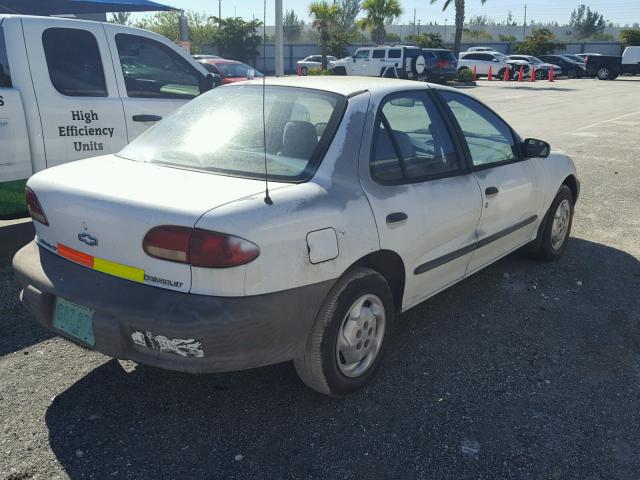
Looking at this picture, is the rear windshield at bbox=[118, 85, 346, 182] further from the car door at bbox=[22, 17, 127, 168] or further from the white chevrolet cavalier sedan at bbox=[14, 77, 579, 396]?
→ the car door at bbox=[22, 17, 127, 168]

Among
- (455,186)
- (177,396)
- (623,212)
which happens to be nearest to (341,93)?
(455,186)

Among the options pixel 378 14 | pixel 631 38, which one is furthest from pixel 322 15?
pixel 631 38

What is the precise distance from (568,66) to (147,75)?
41450mm

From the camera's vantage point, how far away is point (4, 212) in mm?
5078

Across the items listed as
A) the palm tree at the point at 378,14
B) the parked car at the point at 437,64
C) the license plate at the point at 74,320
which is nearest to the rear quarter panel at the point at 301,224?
the license plate at the point at 74,320

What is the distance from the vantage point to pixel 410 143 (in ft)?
11.6

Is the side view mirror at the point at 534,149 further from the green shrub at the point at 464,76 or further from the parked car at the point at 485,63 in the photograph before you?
the parked car at the point at 485,63

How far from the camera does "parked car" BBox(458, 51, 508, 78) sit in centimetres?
3831

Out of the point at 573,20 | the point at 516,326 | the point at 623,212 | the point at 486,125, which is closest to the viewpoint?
the point at 516,326

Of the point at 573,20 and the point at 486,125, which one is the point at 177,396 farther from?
the point at 573,20

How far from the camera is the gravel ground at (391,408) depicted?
8.61 feet

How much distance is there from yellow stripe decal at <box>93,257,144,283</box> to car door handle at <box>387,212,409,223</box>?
4.15 feet

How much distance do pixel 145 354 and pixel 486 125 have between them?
2995 mm

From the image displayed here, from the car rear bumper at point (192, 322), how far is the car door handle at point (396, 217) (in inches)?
21.2
